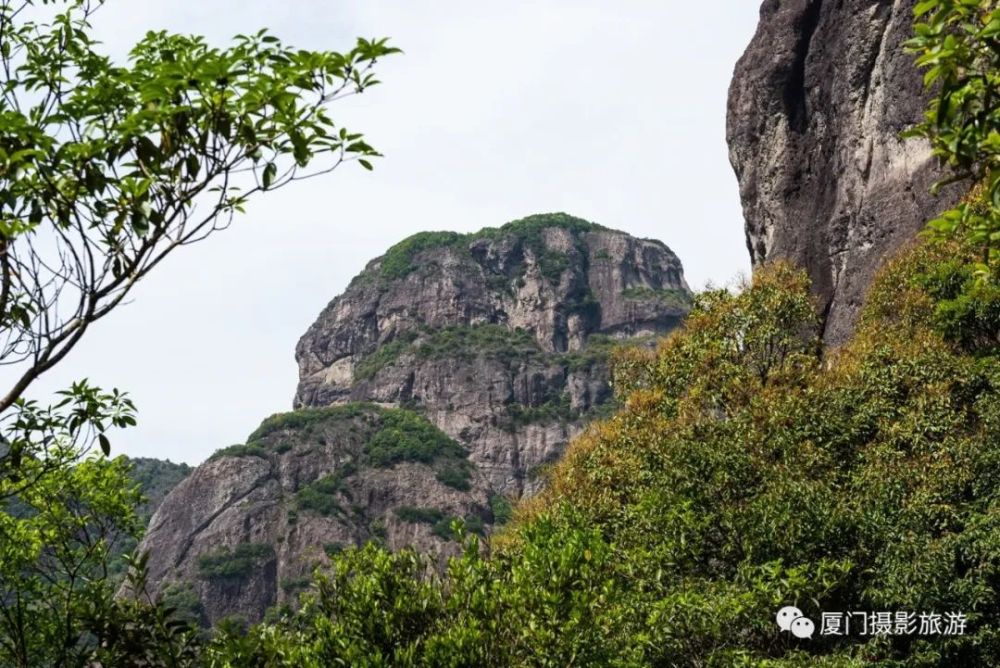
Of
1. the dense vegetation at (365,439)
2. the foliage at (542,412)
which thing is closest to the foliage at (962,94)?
the dense vegetation at (365,439)

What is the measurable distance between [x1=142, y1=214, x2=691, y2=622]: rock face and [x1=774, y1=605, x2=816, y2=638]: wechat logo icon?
110 m

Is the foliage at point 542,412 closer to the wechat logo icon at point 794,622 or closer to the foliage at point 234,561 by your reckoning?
the foliage at point 234,561

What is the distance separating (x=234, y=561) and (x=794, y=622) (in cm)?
12082

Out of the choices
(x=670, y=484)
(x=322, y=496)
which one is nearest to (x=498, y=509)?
(x=322, y=496)

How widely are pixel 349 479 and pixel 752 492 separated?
428 feet

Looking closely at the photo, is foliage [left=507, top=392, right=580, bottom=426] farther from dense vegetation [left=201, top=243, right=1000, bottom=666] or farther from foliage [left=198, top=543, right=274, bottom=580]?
dense vegetation [left=201, top=243, right=1000, bottom=666]

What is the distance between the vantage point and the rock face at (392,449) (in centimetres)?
13112

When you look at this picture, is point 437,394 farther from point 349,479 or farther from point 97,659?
point 97,659

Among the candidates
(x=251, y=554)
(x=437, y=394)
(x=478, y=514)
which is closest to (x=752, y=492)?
(x=251, y=554)

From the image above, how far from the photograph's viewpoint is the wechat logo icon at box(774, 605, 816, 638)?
17641mm

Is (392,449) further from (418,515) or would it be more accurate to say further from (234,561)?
(234,561)

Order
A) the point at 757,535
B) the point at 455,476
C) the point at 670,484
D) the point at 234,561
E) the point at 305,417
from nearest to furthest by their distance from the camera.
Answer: the point at 757,535 → the point at 670,484 → the point at 234,561 → the point at 455,476 → the point at 305,417

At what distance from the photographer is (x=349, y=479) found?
147 metres

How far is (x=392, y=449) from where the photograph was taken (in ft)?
502
